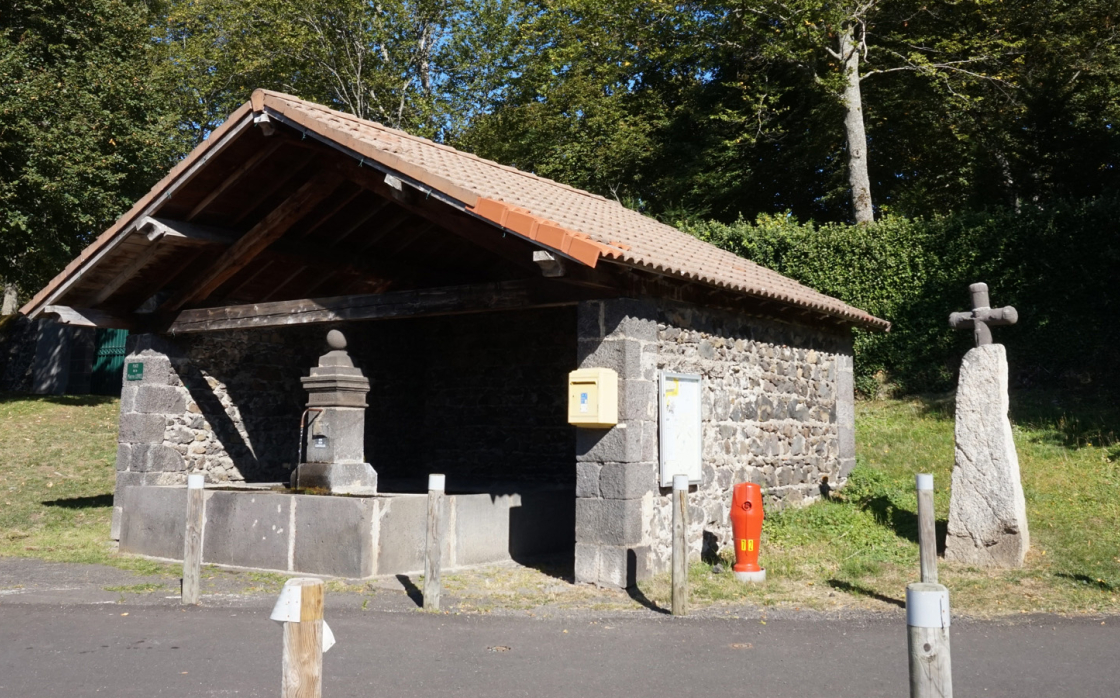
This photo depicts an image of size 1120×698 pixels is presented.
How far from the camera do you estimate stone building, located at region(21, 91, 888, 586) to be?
7.94 metres

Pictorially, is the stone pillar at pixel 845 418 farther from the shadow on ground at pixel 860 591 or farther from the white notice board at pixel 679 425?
the shadow on ground at pixel 860 591

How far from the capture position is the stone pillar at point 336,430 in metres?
9.33

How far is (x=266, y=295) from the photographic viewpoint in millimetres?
11555

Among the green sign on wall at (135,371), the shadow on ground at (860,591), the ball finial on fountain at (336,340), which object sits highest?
the ball finial on fountain at (336,340)

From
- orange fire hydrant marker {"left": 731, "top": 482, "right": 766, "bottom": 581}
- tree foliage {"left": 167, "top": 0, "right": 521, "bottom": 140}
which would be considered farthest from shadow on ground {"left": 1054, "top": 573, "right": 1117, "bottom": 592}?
tree foliage {"left": 167, "top": 0, "right": 521, "bottom": 140}

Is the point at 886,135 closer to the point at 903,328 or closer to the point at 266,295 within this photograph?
the point at 903,328

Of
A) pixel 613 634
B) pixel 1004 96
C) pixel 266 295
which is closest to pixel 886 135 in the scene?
pixel 1004 96

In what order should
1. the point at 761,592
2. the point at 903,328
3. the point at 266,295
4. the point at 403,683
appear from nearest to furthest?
the point at 403,683, the point at 761,592, the point at 266,295, the point at 903,328

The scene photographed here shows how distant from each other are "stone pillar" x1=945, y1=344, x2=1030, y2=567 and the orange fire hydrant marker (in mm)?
1765

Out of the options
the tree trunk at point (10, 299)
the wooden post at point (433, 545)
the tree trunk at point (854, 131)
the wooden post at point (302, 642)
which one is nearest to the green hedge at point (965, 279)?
the tree trunk at point (854, 131)

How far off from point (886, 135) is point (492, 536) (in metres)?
16.5

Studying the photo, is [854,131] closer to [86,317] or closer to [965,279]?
[965,279]

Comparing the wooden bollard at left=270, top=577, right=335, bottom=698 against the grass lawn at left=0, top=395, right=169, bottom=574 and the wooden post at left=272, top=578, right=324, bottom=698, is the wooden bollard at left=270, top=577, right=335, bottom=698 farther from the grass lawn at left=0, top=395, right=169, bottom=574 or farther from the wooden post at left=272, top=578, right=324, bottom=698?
the grass lawn at left=0, top=395, right=169, bottom=574

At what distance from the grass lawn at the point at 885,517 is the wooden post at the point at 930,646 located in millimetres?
4695
